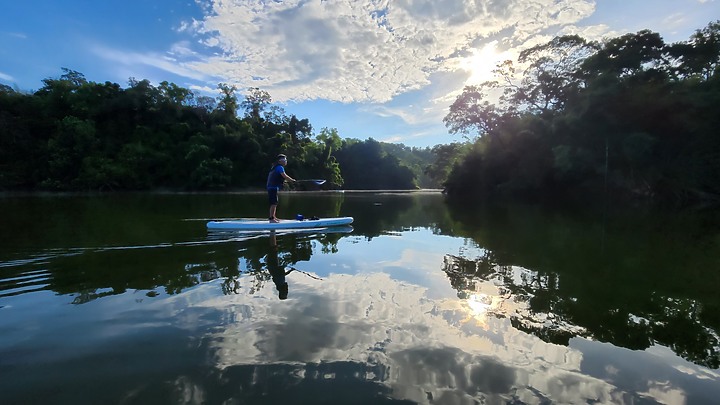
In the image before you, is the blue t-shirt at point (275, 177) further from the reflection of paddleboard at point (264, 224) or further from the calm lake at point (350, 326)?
the calm lake at point (350, 326)

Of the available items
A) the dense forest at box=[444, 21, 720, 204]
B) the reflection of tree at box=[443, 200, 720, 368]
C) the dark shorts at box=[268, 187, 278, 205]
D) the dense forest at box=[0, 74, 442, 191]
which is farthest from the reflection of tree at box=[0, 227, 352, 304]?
the dense forest at box=[0, 74, 442, 191]

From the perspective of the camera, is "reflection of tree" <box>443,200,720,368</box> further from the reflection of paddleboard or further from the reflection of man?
the reflection of paddleboard

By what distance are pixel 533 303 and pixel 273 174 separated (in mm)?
8247

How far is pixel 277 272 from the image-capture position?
18.9 feet

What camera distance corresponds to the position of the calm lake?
103 inches

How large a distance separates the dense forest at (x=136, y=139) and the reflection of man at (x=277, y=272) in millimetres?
40258

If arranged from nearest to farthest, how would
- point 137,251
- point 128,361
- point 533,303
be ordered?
point 128,361 → point 533,303 → point 137,251

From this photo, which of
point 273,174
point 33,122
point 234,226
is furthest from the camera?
point 33,122

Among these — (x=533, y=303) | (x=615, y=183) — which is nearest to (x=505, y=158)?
(x=615, y=183)

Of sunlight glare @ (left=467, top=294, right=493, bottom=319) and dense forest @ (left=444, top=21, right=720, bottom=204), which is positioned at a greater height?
dense forest @ (left=444, top=21, right=720, bottom=204)

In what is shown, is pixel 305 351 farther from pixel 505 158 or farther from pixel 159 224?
pixel 505 158

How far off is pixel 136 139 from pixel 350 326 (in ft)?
170

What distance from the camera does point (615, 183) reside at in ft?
89.4

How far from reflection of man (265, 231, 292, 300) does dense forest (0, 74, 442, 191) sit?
40.3 metres
